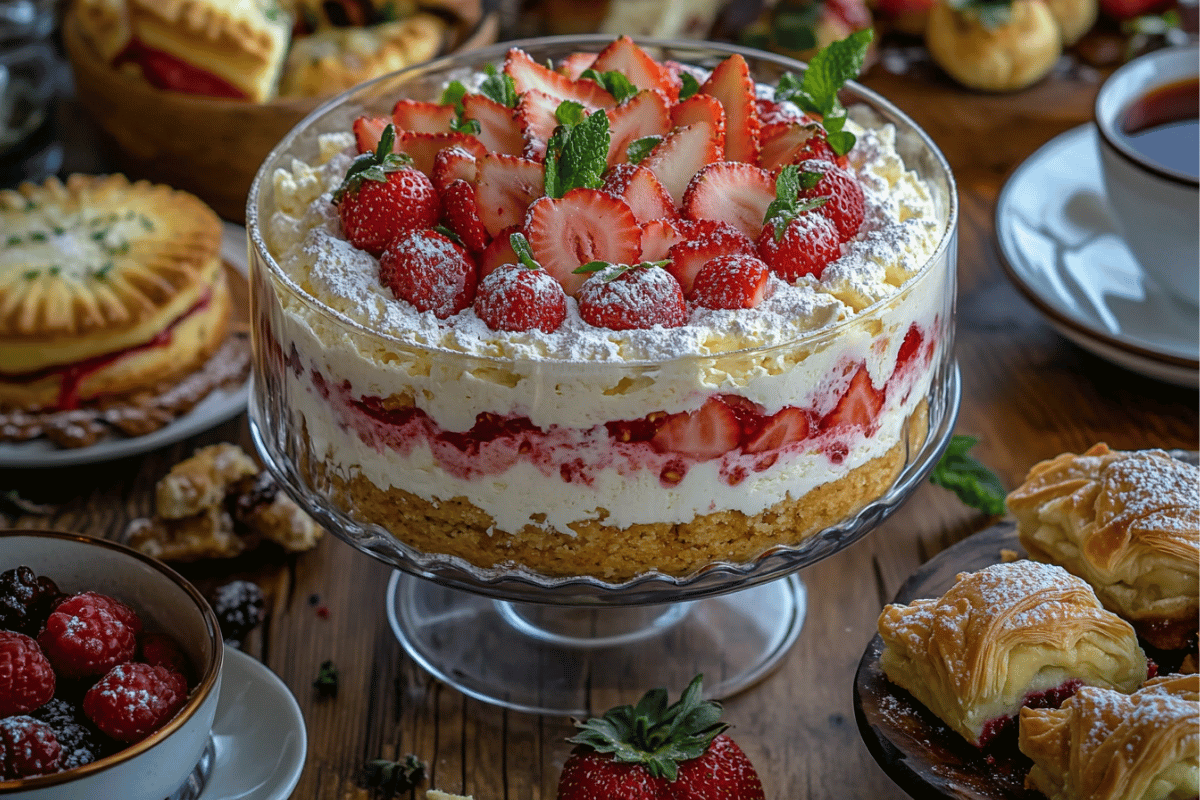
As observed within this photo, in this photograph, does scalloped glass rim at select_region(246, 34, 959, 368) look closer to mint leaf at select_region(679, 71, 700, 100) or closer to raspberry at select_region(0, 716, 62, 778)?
mint leaf at select_region(679, 71, 700, 100)

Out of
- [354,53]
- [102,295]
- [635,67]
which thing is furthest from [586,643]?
[354,53]

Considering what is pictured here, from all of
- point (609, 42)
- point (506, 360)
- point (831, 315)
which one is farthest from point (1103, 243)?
point (506, 360)

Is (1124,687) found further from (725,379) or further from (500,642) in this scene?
(500,642)

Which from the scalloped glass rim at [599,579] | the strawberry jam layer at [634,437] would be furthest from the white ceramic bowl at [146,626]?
the strawberry jam layer at [634,437]

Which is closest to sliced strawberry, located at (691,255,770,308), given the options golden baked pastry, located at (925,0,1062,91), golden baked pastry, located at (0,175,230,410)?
golden baked pastry, located at (0,175,230,410)

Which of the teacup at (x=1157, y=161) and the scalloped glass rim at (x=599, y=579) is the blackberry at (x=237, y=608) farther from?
the teacup at (x=1157, y=161)

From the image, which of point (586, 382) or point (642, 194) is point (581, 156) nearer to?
point (642, 194)
